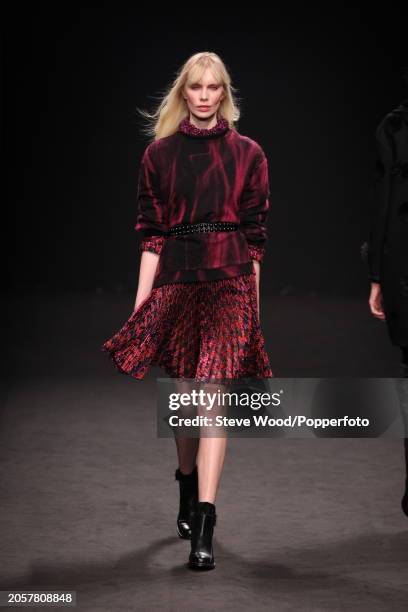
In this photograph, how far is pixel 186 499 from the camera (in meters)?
3.35

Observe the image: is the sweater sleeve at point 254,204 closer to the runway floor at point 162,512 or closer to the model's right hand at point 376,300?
the model's right hand at point 376,300

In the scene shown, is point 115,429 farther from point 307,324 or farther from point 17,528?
point 307,324

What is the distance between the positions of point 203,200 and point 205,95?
10.8 inches

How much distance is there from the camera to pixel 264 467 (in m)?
4.31

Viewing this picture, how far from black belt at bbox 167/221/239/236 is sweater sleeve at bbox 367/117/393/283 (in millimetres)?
371

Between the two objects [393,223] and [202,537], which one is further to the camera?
[393,223]

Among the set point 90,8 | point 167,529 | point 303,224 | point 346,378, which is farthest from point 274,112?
point 167,529

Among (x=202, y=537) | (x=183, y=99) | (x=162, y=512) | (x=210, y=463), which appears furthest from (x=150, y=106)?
(x=202, y=537)

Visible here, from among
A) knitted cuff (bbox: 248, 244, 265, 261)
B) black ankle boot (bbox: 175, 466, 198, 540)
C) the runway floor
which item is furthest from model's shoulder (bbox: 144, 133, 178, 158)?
the runway floor

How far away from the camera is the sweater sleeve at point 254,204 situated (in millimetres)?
3178

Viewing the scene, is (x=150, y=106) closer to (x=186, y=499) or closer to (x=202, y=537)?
(x=186, y=499)

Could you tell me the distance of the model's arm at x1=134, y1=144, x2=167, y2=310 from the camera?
3.18 m

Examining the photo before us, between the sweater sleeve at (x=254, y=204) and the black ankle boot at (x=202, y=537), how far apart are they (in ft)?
2.27

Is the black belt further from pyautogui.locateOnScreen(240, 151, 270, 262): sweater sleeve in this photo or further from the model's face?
the model's face
